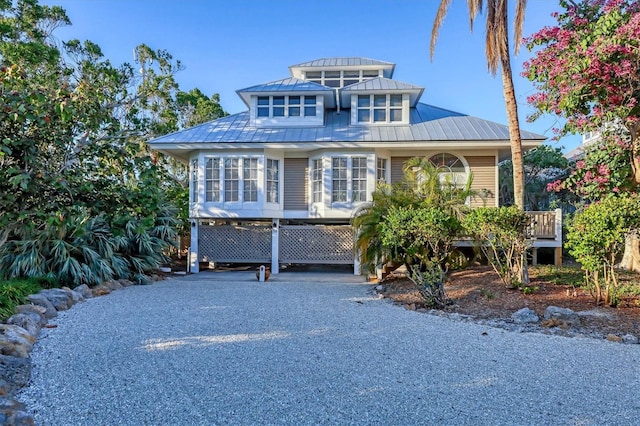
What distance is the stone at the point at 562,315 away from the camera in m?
5.99

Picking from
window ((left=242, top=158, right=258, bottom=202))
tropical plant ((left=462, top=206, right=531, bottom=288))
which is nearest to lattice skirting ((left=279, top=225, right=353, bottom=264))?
window ((left=242, top=158, right=258, bottom=202))

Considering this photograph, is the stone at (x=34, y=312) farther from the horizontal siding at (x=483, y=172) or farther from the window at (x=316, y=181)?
the horizontal siding at (x=483, y=172)

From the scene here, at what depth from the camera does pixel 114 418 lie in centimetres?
303

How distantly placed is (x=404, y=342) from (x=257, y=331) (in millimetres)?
2087

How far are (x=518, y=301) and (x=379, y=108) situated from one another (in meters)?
8.49

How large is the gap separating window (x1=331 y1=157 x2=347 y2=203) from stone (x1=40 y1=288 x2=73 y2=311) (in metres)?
7.86

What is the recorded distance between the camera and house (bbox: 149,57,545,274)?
41.7 feet

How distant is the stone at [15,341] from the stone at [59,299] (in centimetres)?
210

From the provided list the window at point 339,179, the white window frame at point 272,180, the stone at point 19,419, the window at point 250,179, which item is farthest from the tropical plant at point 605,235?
the window at point 250,179

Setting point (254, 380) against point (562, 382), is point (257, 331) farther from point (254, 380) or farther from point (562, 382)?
point (562, 382)

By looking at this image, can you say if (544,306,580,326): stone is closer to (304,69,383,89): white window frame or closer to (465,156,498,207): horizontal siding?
(465,156,498,207): horizontal siding

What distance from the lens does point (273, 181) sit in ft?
43.3

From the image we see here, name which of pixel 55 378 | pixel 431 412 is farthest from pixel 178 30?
pixel 431 412

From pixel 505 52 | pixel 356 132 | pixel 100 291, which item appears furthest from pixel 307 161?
pixel 100 291
